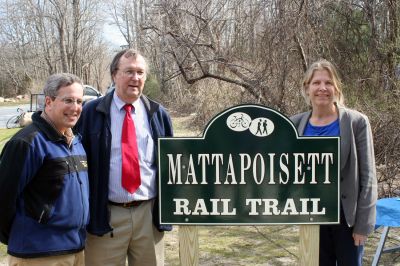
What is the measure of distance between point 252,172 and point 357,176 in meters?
0.61

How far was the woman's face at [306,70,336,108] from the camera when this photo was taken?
2.65 meters

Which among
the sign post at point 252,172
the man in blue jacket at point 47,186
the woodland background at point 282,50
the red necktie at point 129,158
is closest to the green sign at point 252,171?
the sign post at point 252,172

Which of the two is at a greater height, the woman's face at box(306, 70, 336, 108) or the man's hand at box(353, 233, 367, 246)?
the woman's face at box(306, 70, 336, 108)

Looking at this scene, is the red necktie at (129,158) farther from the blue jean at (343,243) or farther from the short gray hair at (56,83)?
the blue jean at (343,243)

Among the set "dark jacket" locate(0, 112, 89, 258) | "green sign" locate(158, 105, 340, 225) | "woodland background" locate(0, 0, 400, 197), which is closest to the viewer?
"dark jacket" locate(0, 112, 89, 258)

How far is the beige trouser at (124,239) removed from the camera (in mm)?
2703

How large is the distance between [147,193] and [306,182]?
2.94 ft

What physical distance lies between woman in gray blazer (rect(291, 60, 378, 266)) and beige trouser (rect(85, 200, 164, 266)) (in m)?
1.04

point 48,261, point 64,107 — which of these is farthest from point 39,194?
point 64,107

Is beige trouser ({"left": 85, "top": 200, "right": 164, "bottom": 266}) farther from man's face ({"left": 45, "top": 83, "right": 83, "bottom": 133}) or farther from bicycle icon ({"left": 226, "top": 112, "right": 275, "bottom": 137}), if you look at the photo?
bicycle icon ({"left": 226, "top": 112, "right": 275, "bottom": 137})

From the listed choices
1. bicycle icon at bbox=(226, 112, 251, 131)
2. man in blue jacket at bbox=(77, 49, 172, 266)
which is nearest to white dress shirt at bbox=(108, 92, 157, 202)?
man in blue jacket at bbox=(77, 49, 172, 266)

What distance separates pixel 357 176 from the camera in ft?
8.41

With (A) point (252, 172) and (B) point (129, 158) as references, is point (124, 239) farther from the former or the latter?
(A) point (252, 172)

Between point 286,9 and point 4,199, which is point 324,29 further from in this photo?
point 4,199
